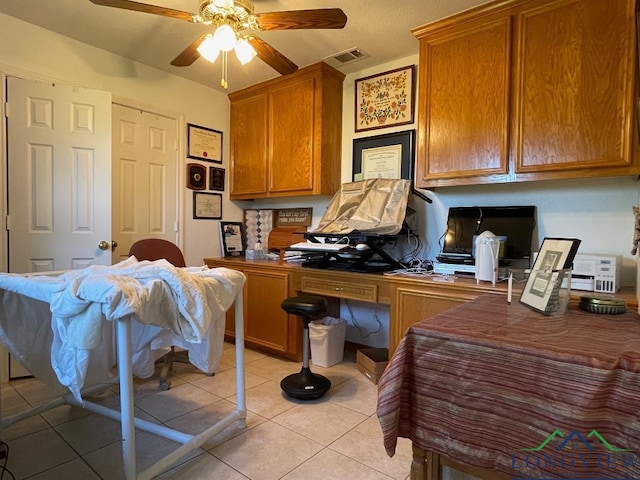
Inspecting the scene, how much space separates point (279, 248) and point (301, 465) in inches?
86.4

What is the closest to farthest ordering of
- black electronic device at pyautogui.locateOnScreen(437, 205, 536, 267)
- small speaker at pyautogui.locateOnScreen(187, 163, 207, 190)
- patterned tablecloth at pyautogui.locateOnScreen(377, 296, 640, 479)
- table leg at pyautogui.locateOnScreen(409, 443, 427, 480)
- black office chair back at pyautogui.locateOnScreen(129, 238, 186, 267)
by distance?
patterned tablecloth at pyautogui.locateOnScreen(377, 296, 640, 479) → table leg at pyautogui.locateOnScreen(409, 443, 427, 480) → black electronic device at pyautogui.locateOnScreen(437, 205, 536, 267) → black office chair back at pyautogui.locateOnScreen(129, 238, 186, 267) → small speaker at pyautogui.locateOnScreen(187, 163, 207, 190)

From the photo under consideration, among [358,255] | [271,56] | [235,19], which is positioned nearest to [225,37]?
[235,19]

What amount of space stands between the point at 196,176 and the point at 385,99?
1970 millimetres

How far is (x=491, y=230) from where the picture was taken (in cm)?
247

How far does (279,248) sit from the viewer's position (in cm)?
359

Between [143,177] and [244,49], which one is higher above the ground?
[244,49]

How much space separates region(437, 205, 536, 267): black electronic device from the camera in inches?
92.7

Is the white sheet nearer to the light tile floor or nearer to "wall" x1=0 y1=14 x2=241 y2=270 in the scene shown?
the light tile floor

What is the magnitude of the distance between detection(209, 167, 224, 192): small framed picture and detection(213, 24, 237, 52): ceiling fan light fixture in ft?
6.35

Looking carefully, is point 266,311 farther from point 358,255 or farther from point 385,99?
point 385,99

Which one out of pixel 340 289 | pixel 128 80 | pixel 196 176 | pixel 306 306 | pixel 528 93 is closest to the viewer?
pixel 528 93

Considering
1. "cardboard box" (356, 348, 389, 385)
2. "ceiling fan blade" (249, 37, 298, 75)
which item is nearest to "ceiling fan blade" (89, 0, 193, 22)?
"ceiling fan blade" (249, 37, 298, 75)

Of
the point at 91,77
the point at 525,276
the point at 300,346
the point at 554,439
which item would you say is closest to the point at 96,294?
the point at 554,439

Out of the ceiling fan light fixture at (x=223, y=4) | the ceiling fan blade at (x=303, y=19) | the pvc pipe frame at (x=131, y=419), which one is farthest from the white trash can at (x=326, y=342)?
the ceiling fan light fixture at (x=223, y=4)
